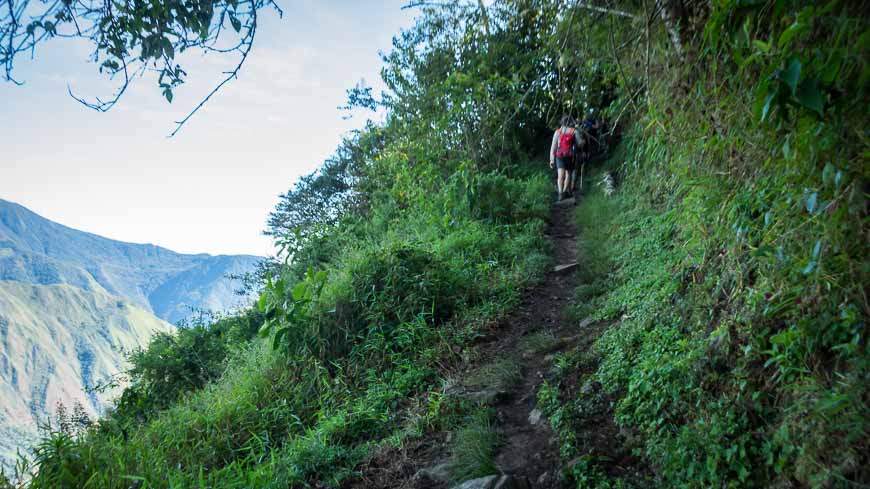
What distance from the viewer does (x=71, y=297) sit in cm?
7506

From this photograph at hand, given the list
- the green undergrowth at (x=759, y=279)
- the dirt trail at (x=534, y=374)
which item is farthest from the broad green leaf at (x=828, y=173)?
the dirt trail at (x=534, y=374)

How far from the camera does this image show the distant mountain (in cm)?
5666

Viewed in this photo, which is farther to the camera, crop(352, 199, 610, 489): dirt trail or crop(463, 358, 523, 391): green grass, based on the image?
crop(463, 358, 523, 391): green grass

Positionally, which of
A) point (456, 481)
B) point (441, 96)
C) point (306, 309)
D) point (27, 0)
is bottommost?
point (456, 481)

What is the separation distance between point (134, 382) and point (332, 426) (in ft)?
18.4

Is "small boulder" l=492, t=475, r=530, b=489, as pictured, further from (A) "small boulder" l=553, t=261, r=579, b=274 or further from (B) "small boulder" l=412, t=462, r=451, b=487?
(A) "small boulder" l=553, t=261, r=579, b=274

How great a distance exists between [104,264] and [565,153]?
120m

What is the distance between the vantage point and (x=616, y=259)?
211 inches

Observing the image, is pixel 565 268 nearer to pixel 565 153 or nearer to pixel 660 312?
pixel 660 312

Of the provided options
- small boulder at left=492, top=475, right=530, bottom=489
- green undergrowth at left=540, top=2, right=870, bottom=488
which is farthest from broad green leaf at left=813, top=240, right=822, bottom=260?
small boulder at left=492, top=475, right=530, bottom=489

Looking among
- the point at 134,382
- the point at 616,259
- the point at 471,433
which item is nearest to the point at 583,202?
the point at 616,259

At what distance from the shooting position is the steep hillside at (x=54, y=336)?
54.2 m

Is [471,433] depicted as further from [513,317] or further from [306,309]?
[306,309]

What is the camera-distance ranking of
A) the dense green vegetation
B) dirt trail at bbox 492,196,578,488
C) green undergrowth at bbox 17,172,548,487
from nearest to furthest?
the dense green vegetation, dirt trail at bbox 492,196,578,488, green undergrowth at bbox 17,172,548,487
